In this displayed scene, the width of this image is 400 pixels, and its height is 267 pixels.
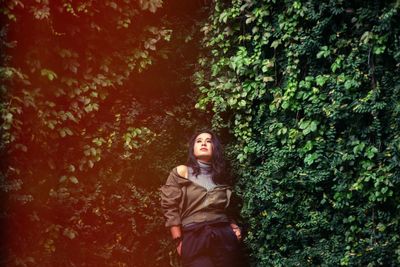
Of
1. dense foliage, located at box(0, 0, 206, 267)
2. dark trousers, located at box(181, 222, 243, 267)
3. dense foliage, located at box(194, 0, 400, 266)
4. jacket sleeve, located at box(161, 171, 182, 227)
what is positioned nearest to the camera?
dense foliage, located at box(194, 0, 400, 266)

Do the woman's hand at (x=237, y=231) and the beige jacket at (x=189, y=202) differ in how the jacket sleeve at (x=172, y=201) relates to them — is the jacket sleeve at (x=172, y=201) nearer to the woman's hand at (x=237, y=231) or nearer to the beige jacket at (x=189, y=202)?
the beige jacket at (x=189, y=202)

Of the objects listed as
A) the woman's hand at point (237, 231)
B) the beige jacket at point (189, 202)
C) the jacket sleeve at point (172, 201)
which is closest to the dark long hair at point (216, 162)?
the beige jacket at point (189, 202)

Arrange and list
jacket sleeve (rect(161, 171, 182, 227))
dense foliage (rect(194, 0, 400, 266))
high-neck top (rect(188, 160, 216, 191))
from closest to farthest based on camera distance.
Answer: dense foliage (rect(194, 0, 400, 266)) < jacket sleeve (rect(161, 171, 182, 227)) < high-neck top (rect(188, 160, 216, 191))

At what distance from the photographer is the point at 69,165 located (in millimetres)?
5008

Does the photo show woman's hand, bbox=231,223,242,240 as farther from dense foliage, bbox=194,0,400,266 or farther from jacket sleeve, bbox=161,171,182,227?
jacket sleeve, bbox=161,171,182,227

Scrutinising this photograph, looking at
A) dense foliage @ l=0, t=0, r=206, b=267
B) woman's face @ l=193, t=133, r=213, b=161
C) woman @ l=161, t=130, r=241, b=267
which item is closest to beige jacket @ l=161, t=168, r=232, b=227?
woman @ l=161, t=130, r=241, b=267

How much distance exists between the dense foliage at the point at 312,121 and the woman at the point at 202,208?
10.8 inches

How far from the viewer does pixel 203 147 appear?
16.8 ft

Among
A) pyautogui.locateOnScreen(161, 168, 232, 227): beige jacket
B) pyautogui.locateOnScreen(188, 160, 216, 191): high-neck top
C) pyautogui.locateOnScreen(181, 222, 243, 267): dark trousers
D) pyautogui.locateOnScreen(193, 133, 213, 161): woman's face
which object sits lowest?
pyautogui.locateOnScreen(181, 222, 243, 267): dark trousers

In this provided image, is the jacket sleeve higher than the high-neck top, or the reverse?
the high-neck top

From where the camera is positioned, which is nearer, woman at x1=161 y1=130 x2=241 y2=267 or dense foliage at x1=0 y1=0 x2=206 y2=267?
dense foliage at x1=0 y1=0 x2=206 y2=267

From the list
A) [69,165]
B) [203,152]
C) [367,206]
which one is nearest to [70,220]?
[69,165]

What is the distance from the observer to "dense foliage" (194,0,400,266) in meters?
4.13

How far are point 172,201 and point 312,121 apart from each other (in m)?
Result: 1.68
